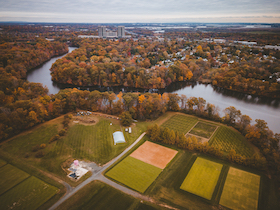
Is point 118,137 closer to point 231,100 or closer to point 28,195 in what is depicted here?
point 28,195

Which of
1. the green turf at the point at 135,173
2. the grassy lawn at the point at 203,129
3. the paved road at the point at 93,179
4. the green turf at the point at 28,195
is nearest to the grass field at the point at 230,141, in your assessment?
the grassy lawn at the point at 203,129

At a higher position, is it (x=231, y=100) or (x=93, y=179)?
(x=231, y=100)

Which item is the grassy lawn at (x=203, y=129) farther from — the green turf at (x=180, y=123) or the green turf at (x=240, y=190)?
the green turf at (x=240, y=190)

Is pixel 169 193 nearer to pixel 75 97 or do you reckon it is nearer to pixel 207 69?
pixel 75 97

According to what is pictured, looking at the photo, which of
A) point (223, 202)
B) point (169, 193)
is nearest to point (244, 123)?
point (223, 202)

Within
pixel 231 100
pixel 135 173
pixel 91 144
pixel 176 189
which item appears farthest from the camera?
pixel 231 100

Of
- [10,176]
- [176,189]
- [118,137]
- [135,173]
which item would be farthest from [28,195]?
[176,189]
